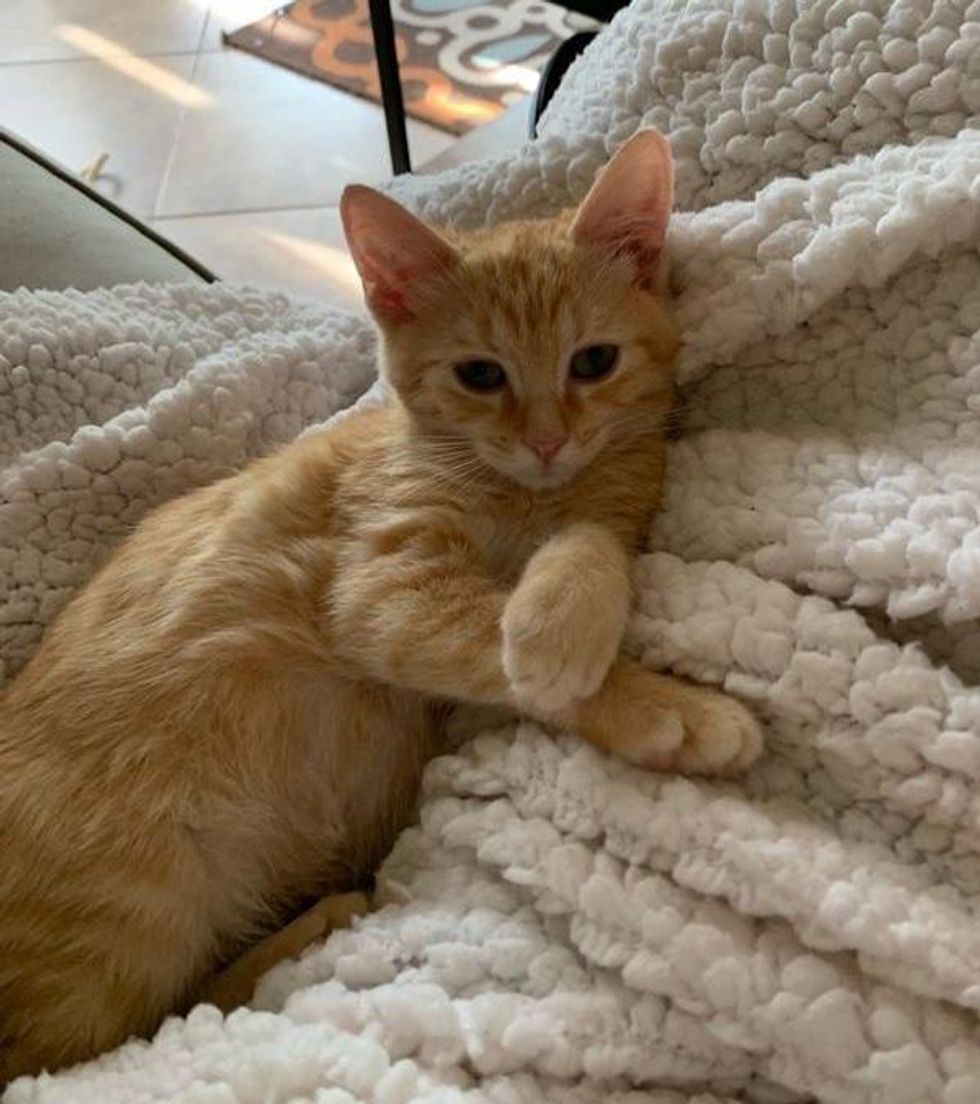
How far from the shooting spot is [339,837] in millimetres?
1119

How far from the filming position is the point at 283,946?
1.04m

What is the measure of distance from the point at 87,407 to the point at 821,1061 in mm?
969

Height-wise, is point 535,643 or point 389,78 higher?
point 389,78

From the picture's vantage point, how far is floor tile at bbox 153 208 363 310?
2293 millimetres

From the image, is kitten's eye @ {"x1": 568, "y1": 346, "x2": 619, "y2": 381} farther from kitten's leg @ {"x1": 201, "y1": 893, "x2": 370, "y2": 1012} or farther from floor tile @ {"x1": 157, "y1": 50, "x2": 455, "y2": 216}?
floor tile @ {"x1": 157, "y1": 50, "x2": 455, "y2": 216}

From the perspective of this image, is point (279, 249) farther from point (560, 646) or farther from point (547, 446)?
point (560, 646)

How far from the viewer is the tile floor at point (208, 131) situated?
244cm

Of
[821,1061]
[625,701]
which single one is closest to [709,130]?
[625,701]

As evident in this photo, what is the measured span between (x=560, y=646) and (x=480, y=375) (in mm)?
354

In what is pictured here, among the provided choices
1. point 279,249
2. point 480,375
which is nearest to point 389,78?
point 279,249

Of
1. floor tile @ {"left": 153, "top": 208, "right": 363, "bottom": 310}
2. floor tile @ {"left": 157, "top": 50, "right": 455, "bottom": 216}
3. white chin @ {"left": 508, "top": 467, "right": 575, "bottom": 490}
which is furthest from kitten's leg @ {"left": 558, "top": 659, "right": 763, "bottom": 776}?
floor tile @ {"left": 157, "top": 50, "right": 455, "bottom": 216}

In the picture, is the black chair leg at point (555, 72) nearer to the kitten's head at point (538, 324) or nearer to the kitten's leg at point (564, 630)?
the kitten's head at point (538, 324)

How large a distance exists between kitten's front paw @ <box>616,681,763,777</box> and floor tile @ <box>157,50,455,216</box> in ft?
6.10

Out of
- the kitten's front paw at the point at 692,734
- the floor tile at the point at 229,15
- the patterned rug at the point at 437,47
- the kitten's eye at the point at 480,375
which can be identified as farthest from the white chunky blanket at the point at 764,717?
the floor tile at the point at 229,15
